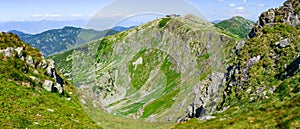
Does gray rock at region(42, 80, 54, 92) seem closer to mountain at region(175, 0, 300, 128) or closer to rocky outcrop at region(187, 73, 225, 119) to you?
mountain at region(175, 0, 300, 128)

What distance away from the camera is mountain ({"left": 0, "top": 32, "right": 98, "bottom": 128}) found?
2935 centimetres

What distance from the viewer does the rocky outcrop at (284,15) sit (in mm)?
77488

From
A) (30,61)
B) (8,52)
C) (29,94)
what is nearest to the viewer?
(29,94)

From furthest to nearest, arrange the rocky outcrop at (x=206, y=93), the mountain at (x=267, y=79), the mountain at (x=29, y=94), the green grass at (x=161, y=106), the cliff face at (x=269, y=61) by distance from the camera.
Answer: the green grass at (x=161, y=106), the rocky outcrop at (x=206, y=93), the cliff face at (x=269, y=61), the mountain at (x=267, y=79), the mountain at (x=29, y=94)

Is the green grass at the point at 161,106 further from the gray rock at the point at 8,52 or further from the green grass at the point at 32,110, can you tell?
the green grass at the point at 32,110

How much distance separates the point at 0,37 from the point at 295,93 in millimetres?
48714

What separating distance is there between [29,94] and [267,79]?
155 feet

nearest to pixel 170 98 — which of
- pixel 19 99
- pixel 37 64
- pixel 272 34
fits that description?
pixel 272 34

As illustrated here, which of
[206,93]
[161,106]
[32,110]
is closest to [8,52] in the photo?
[32,110]

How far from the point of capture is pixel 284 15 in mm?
83000

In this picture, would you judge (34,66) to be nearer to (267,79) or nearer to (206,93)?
(267,79)

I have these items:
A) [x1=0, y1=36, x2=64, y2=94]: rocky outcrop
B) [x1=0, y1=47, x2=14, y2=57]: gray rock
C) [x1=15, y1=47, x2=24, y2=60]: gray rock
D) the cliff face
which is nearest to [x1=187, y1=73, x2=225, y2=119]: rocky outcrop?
the cliff face

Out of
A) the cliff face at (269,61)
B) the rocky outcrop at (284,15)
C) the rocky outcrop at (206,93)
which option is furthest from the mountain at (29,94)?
the rocky outcrop at (284,15)

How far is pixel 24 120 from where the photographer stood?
28.4m
